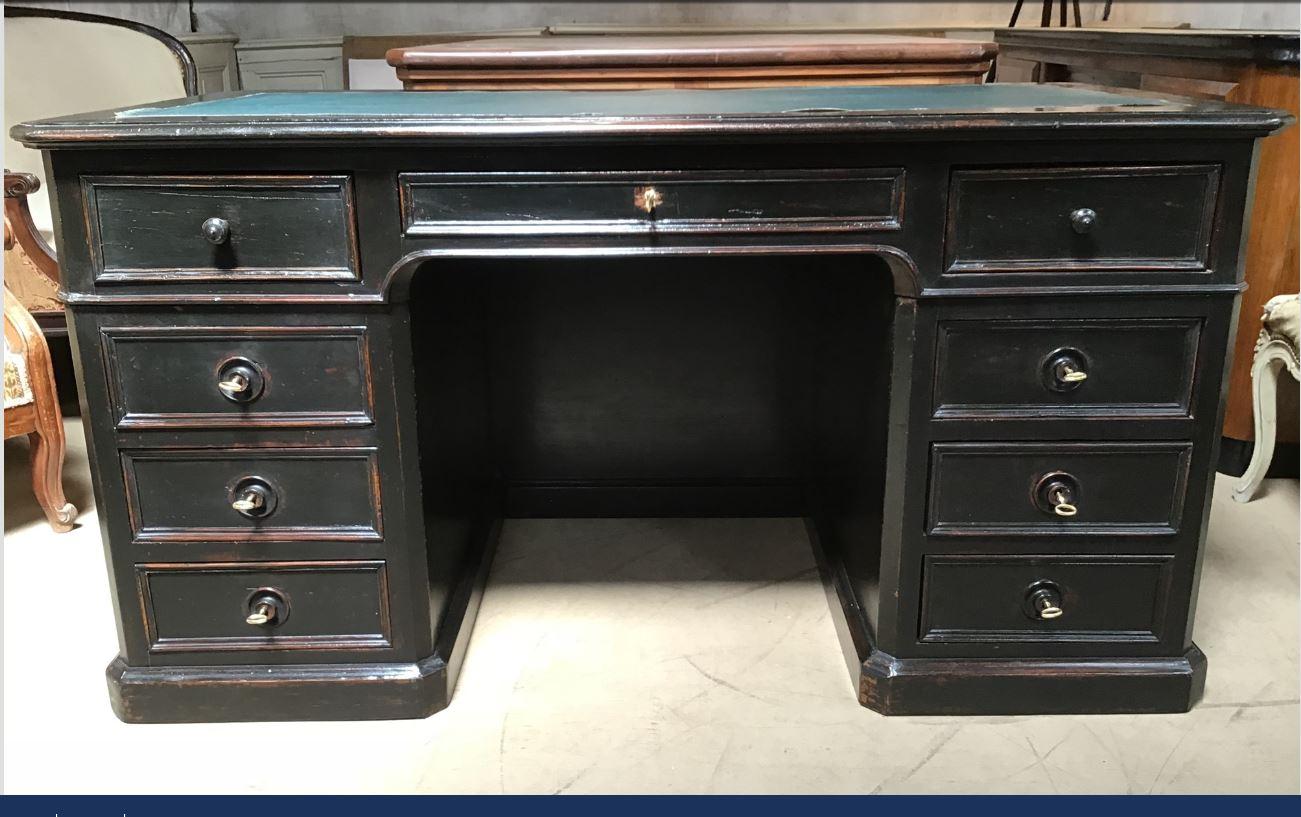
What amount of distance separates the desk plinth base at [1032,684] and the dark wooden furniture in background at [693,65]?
3.56ft

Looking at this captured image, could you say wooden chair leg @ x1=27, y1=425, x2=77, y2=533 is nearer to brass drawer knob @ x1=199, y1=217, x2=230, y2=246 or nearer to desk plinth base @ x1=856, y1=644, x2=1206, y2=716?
brass drawer knob @ x1=199, y1=217, x2=230, y2=246

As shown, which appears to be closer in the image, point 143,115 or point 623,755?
point 143,115

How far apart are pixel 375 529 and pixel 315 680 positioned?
0.90 ft

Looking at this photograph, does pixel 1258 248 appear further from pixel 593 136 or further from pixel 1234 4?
pixel 1234 4

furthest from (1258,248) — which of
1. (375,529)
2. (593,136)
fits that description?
(375,529)

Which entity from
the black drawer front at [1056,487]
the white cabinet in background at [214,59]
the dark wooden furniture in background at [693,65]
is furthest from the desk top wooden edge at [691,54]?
the white cabinet in background at [214,59]

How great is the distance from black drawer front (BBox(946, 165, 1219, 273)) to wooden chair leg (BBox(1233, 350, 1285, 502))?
105 centimetres

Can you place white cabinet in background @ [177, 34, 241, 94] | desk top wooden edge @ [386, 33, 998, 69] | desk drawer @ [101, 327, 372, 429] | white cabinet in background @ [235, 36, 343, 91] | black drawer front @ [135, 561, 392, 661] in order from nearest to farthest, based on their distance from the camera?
1. desk drawer @ [101, 327, 372, 429]
2. black drawer front @ [135, 561, 392, 661]
3. desk top wooden edge @ [386, 33, 998, 69]
4. white cabinet in background @ [177, 34, 241, 94]
5. white cabinet in background @ [235, 36, 343, 91]

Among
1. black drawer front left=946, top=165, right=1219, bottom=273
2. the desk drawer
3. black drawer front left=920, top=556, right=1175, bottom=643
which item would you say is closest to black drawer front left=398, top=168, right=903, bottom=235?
black drawer front left=946, top=165, right=1219, bottom=273

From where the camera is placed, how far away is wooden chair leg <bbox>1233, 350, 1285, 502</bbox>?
7.83 feet

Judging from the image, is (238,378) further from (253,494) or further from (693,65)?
(693,65)

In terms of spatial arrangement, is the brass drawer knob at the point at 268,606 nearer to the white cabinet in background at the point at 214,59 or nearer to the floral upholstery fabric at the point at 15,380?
the floral upholstery fabric at the point at 15,380

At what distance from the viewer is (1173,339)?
5.10ft

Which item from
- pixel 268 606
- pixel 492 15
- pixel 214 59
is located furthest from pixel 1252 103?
pixel 214 59
